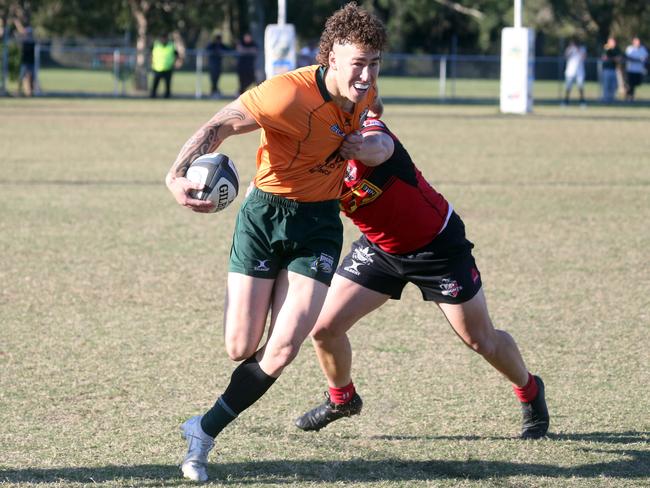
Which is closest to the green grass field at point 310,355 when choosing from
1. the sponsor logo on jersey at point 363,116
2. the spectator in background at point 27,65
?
the sponsor logo on jersey at point 363,116

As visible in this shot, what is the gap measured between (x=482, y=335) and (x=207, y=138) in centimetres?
170

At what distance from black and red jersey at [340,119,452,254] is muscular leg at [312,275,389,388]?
294mm

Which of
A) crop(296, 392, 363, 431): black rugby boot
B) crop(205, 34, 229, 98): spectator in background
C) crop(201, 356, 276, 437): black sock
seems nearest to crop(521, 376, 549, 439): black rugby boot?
crop(296, 392, 363, 431): black rugby boot

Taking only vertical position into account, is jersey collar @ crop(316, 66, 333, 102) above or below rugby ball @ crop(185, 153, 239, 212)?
above

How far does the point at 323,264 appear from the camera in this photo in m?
5.13

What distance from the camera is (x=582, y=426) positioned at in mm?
5945

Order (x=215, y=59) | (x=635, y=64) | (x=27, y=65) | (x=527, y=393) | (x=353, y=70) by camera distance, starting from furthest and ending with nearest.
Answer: (x=635, y=64), (x=215, y=59), (x=27, y=65), (x=527, y=393), (x=353, y=70)

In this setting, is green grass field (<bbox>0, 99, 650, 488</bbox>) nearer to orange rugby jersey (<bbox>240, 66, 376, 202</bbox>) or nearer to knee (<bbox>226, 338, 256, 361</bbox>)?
knee (<bbox>226, 338, 256, 361</bbox>)

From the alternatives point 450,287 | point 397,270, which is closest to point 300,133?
point 397,270

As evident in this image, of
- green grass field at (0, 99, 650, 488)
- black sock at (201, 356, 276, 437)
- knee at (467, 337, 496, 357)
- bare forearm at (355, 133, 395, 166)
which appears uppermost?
bare forearm at (355, 133, 395, 166)

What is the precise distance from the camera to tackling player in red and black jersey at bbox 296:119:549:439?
538 centimetres

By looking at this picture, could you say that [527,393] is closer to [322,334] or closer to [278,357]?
[322,334]

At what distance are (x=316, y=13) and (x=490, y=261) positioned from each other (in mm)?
52622

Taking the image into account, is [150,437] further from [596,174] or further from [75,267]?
[596,174]
